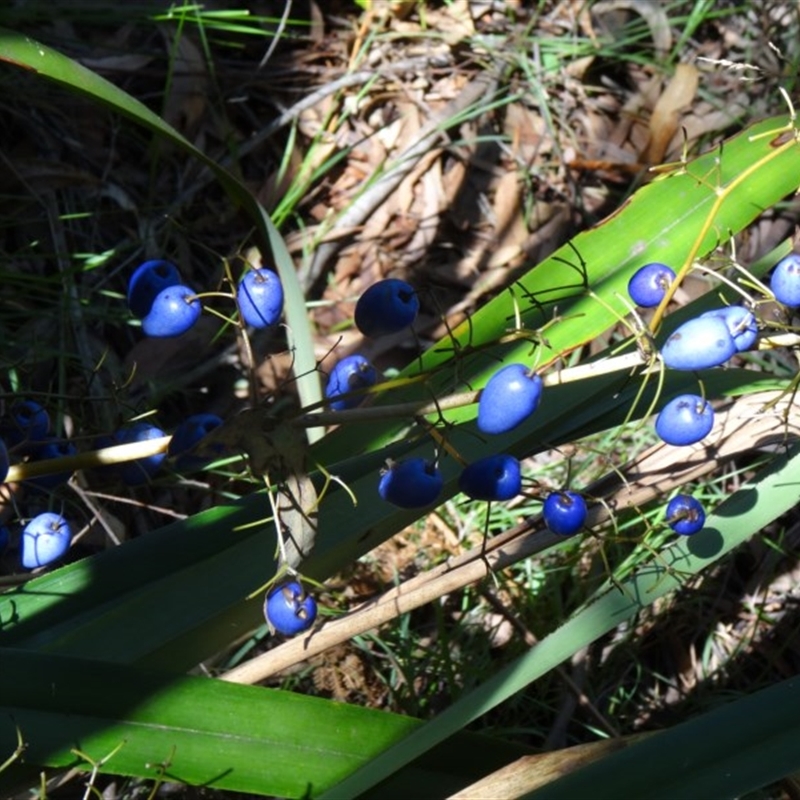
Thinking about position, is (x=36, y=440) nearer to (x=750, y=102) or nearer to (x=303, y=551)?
(x=303, y=551)

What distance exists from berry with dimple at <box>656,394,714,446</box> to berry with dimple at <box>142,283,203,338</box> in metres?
0.47

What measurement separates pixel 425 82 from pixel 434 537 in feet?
3.67

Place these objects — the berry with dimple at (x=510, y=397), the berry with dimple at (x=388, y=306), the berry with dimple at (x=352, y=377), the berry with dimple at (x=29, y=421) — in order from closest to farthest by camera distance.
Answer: the berry with dimple at (x=510, y=397) < the berry with dimple at (x=388, y=306) < the berry with dimple at (x=352, y=377) < the berry with dimple at (x=29, y=421)

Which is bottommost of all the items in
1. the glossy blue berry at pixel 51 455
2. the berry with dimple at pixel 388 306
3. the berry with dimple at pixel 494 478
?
the berry with dimple at pixel 494 478

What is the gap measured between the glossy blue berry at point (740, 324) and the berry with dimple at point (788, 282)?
69 mm

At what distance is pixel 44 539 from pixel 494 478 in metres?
0.59

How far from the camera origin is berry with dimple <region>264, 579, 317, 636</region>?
1192 millimetres

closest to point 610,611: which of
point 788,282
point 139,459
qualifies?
point 788,282

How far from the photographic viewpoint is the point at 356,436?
5.30 feet

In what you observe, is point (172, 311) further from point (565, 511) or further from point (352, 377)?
point (565, 511)

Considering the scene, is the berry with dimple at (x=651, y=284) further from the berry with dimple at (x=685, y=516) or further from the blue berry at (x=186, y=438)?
the blue berry at (x=186, y=438)

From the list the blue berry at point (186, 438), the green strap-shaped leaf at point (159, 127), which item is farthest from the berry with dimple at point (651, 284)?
the blue berry at point (186, 438)

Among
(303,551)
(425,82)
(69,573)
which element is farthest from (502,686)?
(425,82)

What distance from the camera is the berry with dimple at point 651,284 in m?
1.22
